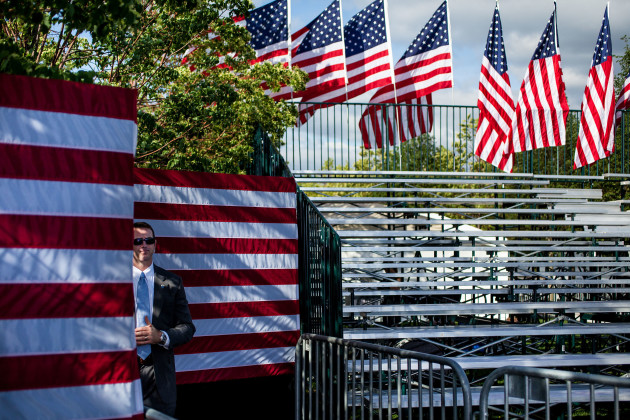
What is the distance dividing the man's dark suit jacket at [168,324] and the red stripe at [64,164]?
5.06 ft

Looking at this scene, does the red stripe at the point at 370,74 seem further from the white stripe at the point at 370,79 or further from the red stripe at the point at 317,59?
the red stripe at the point at 317,59

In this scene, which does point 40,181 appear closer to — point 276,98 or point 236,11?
point 236,11

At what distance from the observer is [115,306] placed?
306cm

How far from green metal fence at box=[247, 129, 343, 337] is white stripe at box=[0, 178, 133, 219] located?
351cm

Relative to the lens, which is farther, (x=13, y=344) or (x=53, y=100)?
(x=53, y=100)

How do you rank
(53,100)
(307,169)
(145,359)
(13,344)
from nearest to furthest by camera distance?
(13,344)
(53,100)
(145,359)
(307,169)

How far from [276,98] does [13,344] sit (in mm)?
14359

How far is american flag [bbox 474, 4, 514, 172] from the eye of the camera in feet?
51.0

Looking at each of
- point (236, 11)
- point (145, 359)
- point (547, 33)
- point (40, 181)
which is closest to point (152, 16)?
point (236, 11)

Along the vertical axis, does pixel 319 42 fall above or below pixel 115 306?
above

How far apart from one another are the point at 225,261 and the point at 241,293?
0.36 m

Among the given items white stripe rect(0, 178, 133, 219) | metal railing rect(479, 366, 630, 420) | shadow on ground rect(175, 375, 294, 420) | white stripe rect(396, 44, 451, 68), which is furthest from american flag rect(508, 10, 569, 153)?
white stripe rect(0, 178, 133, 219)

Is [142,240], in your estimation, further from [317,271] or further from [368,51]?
[368,51]

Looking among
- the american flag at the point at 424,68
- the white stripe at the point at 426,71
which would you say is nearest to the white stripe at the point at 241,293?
the american flag at the point at 424,68
